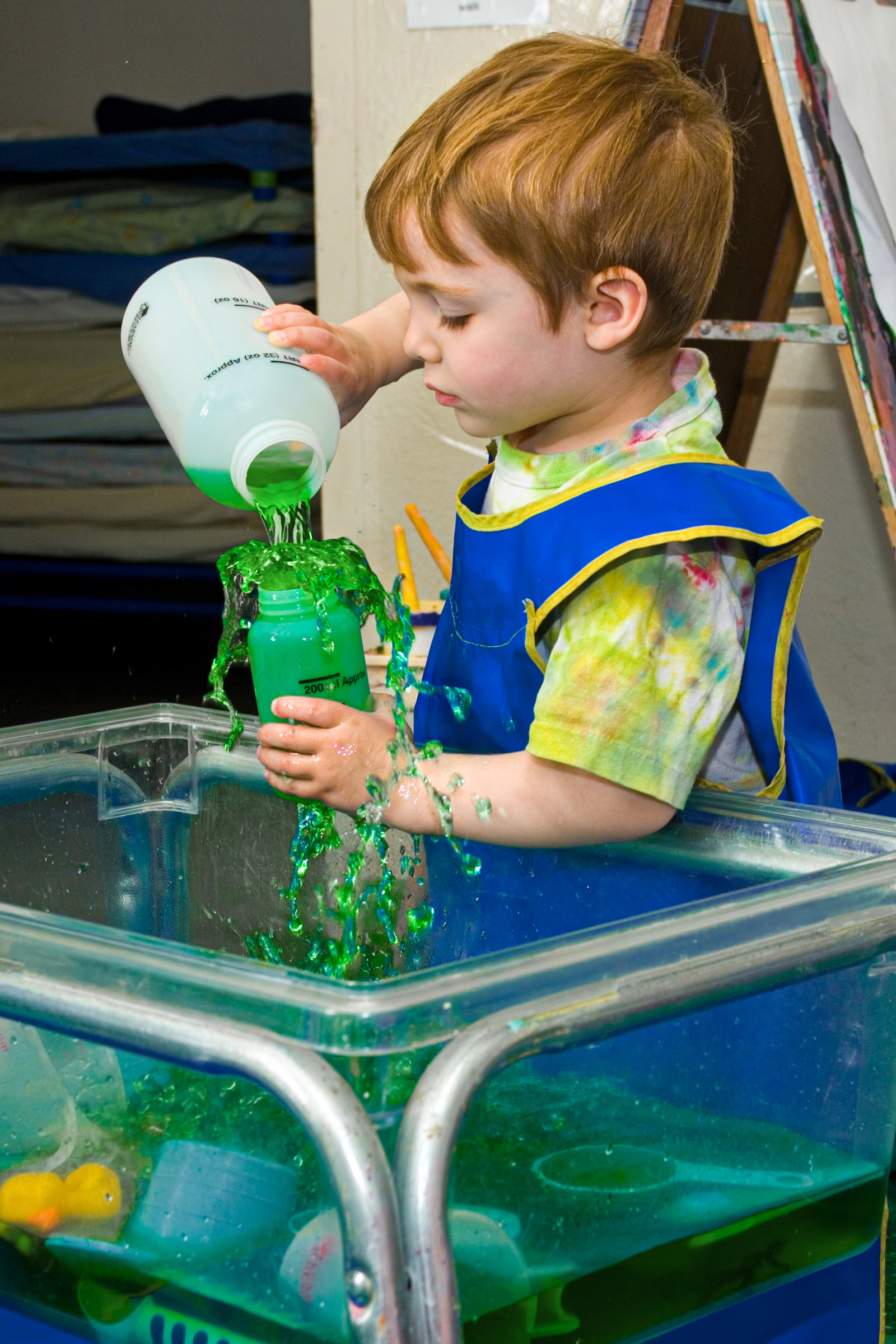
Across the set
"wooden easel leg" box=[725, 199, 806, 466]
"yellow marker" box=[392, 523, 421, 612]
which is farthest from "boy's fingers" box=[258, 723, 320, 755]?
"wooden easel leg" box=[725, 199, 806, 466]

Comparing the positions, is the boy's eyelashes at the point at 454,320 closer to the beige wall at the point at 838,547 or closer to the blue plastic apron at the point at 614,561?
the blue plastic apron at the point at 614,561

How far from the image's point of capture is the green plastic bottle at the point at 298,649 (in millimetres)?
758

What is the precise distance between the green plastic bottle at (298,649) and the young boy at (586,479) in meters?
0.02

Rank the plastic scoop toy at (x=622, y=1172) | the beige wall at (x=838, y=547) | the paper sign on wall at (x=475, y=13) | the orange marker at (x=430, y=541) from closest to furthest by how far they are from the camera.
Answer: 1. the plastic scoop toy at (x=622, y=1172)
2. the orange marker at (x=430, y=541)
3. the paper sign on wall at (x=475, y=13)
4. the beige wall at (x=838, y=547)

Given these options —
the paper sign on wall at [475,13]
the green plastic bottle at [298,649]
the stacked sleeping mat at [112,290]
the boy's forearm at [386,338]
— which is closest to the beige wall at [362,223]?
the paper sign on wall at [475,13]

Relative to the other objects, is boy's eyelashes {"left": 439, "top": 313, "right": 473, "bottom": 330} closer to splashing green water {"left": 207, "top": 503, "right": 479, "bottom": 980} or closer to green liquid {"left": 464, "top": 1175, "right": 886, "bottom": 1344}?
splashing green water {"left": 207, "top": 503, "right": 479, "bottom": 980}

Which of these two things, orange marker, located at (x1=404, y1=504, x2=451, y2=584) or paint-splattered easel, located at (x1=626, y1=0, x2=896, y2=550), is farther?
orange marker, located at (x1=404, y1=504, x2=451, y2=584)

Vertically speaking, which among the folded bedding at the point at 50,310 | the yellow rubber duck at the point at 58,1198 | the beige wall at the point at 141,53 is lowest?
the yellow rubber duck at the point at 58,1198

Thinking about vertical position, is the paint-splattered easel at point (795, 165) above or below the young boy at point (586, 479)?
above

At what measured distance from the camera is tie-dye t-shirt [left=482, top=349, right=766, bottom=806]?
789 millimetres

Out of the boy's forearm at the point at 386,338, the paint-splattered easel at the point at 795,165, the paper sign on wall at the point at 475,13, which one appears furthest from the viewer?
the paper sign on wall at the point at 475,13

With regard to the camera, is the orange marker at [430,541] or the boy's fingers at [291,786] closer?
the boy's fingers at [291,786]

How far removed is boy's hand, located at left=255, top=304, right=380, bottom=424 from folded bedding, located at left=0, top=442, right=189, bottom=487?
2135 millimetres

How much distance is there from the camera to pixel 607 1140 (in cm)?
59
